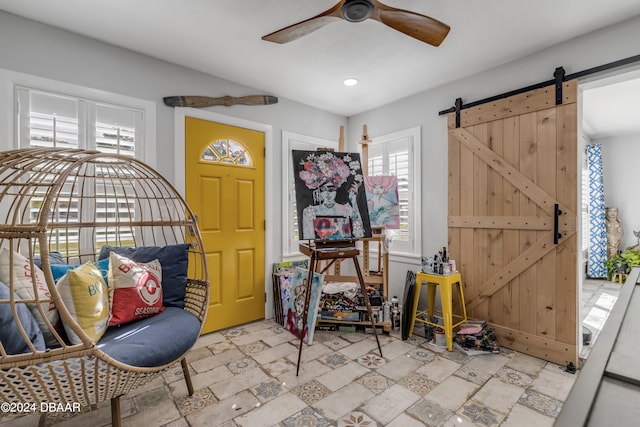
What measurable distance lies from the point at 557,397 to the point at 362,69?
117 inches

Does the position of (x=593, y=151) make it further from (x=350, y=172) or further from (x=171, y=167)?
(x=171, y=167)

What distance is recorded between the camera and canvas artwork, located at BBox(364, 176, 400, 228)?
10.6 ft

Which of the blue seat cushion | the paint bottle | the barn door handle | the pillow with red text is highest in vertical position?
the barn door handle

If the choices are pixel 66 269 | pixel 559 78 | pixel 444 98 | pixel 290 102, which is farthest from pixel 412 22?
pixel 66 269

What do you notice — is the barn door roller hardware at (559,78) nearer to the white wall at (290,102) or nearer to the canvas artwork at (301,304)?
A: the white wall at (290,102)

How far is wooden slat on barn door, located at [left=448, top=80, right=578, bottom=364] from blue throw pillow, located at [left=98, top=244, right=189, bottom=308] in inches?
99.3

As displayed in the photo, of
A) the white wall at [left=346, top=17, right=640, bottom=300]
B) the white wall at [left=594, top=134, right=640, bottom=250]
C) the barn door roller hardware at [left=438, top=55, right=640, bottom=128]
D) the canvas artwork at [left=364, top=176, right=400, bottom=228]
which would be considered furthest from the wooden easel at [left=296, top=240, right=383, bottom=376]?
the white wall at [left=594, top=134, right=640, bottom=250]

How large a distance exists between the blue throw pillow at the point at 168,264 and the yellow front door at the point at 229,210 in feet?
2.56

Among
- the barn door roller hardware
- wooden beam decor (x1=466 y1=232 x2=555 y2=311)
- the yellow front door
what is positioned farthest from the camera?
the yellow front door

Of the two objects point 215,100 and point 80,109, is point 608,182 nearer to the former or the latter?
point 215,100

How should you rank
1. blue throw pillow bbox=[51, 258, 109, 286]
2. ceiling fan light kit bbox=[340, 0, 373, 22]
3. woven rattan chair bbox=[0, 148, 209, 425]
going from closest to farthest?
woven rattan chair bbox=[0, 148, 209, 425], ceiling fan light kit bbox=[340, 0, 373, 22], blue throw pillow bbox=[51, 258, 109, 286]

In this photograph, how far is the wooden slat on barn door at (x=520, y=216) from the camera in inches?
93.5

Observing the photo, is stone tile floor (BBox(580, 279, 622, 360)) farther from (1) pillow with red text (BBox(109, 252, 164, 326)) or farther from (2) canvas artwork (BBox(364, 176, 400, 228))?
(1) pillow with red text (BBox(109, 252, 164, 326))

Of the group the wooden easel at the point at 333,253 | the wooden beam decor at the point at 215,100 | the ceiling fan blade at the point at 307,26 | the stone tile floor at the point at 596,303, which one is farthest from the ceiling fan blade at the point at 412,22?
the stone tile floor at the point at 596,303
